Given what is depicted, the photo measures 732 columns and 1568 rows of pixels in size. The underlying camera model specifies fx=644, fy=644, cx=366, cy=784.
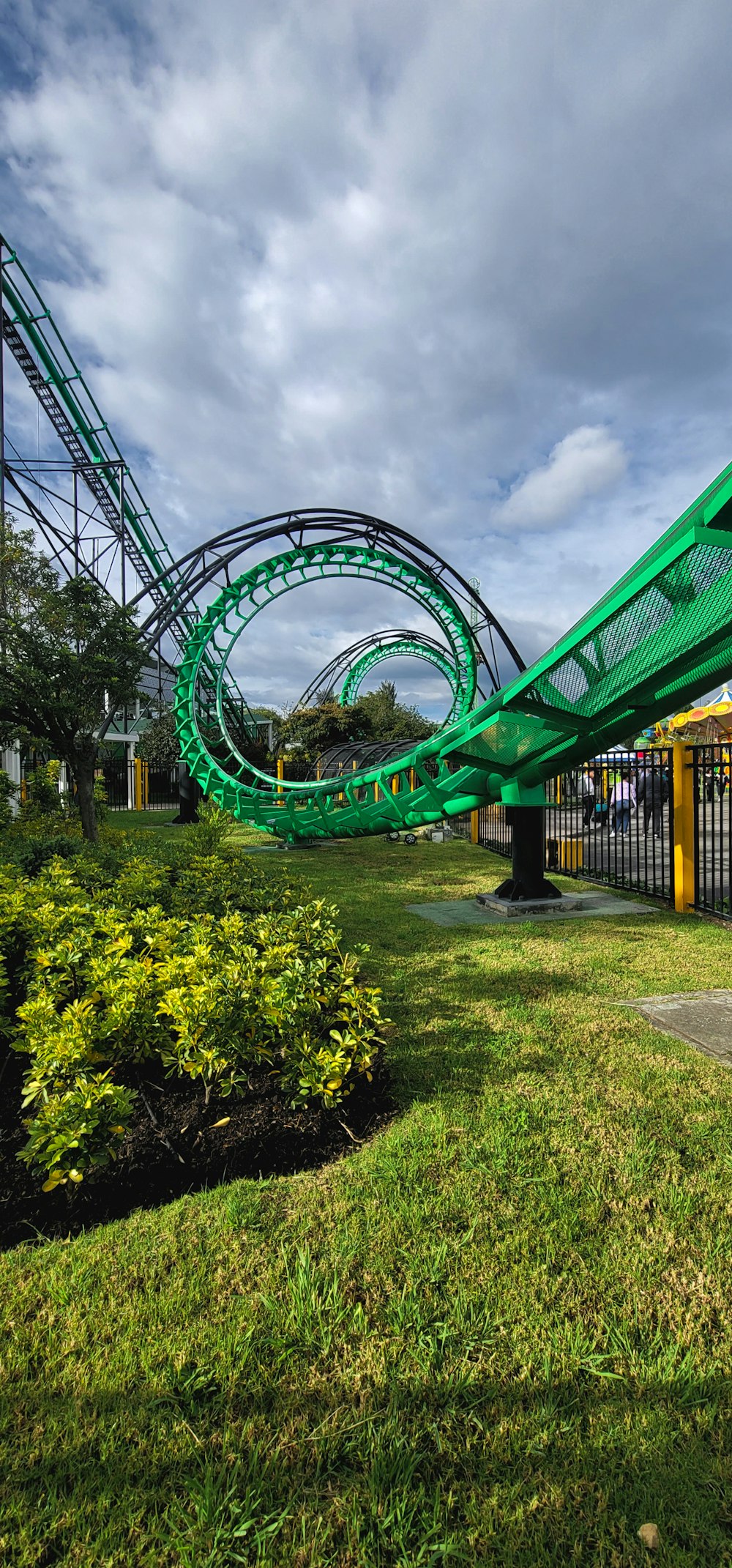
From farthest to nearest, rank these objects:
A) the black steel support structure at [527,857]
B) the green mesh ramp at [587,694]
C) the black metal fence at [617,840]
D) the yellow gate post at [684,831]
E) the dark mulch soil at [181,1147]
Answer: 1. the black metal fence at [617,840]
2. the black steel support structure at [527,857]
3. the yellow gate post at [684,831]
4. the green mesh ramp at [587,694]
5. the dark mulch soil at [181,1147]

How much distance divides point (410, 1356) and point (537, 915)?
528 cm

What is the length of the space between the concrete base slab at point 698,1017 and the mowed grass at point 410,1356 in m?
0.49

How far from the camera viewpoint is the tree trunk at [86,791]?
28.4 feet

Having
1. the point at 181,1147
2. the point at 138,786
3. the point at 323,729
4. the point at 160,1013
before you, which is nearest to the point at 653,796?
the point at 160,1013

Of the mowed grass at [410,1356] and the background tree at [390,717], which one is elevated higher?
the background tree at [390,717]

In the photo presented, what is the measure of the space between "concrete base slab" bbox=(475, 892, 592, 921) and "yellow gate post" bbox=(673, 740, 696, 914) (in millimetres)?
955

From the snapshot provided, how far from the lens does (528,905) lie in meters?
6.68

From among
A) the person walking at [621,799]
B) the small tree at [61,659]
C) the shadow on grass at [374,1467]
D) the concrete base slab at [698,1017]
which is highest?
the small tree at [61,659]

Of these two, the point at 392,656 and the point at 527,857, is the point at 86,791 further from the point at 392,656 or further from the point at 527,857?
the point at 392,656

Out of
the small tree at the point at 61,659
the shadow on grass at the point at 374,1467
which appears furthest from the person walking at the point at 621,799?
the shadow on grass at the point at 374,1467

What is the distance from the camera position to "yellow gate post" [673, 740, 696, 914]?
261 inches

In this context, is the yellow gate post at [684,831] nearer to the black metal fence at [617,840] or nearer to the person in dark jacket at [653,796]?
the black metal fence at [617,840]

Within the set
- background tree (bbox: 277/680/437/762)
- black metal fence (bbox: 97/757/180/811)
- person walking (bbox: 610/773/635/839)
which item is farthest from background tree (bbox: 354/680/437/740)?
person walking (bbox: 610/773/635/839)

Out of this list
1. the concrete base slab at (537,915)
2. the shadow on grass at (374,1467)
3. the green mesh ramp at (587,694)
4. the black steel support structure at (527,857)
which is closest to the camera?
the shadow on grass at (374,1467)
